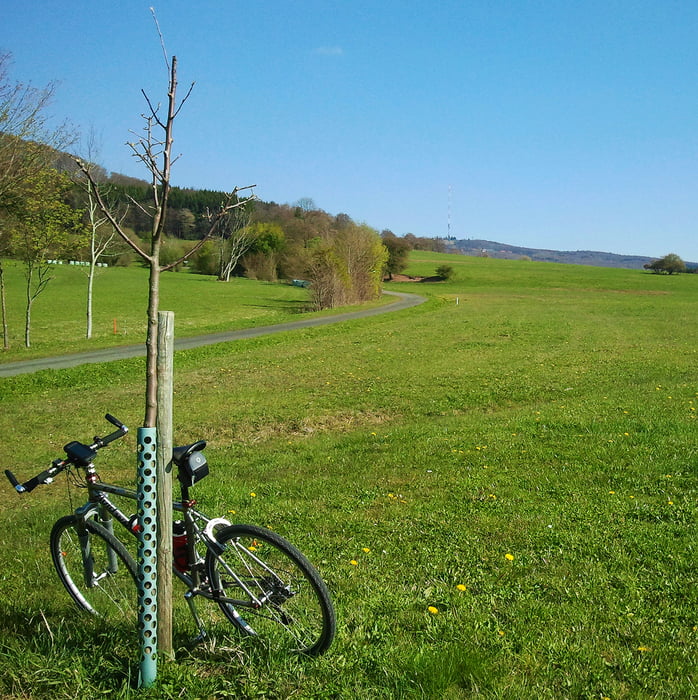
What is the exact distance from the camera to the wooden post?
10.5 ft

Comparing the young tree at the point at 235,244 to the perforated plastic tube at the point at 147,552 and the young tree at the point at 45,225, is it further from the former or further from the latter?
A: the perforated plastic tube at the point at 147,552

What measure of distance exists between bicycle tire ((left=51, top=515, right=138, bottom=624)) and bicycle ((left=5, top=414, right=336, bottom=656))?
1 cm

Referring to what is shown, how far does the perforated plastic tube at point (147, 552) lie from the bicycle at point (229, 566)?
0.54 ft

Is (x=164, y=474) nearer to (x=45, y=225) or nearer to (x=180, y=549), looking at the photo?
(x=180, y=549)

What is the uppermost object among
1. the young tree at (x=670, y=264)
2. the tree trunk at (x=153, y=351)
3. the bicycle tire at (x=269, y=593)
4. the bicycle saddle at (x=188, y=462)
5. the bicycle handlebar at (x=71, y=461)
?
the young tree at (x=670, y=264)

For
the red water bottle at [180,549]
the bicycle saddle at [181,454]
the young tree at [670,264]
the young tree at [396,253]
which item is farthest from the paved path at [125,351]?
the young tree at [670,264]

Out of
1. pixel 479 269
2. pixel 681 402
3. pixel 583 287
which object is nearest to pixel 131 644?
pixel 681 402

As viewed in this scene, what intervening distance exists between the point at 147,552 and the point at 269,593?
74 centimetres

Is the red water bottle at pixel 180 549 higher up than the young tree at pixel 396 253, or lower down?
lower down

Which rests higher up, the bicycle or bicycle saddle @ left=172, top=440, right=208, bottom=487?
bicycle saddle @ left=172, top=440, right=208, bottom=487

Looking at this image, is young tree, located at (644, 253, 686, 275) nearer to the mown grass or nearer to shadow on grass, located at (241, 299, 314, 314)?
the mown grass

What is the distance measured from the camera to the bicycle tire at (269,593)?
3.36 metres

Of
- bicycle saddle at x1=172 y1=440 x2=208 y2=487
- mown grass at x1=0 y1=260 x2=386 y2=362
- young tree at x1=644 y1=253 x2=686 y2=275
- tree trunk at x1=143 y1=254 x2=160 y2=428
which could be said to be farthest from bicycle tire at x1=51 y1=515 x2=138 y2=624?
young tree at x1=644 y1=253 x2=686 y2=275

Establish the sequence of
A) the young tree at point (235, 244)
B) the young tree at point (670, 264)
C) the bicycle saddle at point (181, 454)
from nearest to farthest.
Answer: the bicycle saddle at point (181, 454) → the young tree at point (235, 244) → the young tree at point (670, 264)
